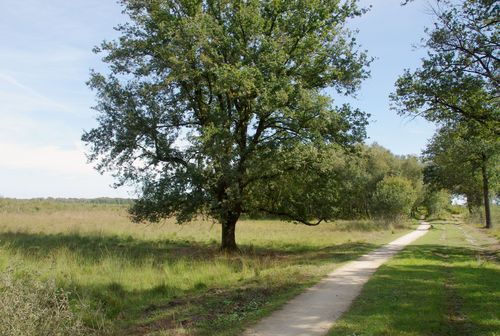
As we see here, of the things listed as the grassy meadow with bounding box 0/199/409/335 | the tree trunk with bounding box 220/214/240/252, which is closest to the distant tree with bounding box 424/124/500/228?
the grassy meadow with bounding box 0/199/409/335

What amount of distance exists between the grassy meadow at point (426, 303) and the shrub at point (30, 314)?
457 cm

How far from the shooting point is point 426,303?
9664mm

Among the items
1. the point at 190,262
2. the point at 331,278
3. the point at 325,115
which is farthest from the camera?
the point at 325,115

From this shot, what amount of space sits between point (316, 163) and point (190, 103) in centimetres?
693

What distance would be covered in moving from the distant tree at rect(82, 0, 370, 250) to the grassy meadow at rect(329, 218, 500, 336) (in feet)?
23.8

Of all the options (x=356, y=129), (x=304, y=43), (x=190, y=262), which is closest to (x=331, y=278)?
(x=190, y=262)

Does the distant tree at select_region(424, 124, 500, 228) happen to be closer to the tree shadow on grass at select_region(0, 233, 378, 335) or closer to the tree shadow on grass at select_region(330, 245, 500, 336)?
the tree shadow on grass at select_region(330, 245, 500, 336)

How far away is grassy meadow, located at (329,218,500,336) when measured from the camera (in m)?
7.70

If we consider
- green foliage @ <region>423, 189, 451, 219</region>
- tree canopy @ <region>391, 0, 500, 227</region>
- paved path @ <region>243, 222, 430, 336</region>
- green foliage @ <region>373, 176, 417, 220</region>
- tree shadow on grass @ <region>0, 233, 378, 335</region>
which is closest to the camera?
paved path @ <region>243, 222, 430, 336</region>

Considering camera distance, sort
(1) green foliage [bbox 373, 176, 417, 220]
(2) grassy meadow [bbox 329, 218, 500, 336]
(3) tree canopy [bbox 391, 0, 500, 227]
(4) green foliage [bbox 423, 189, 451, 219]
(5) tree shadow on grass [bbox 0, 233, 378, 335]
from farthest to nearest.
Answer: (4) green foliage [bbox 423, 189, 451, 219], (1) green foliage [bbox 373, 176, 417, 220], (3) tree canopy [bbox 391, 0, 500, 227], (5) tree shadow on grass [bbox 0, 233, 378, 335], (2) grassy meadow [bbox 329, 218, 500, 336]

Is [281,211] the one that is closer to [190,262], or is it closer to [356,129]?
[356,129]

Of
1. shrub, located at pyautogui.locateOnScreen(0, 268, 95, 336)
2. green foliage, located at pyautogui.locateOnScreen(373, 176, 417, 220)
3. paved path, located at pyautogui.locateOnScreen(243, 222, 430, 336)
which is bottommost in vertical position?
paved path, located at pyautogui.locateOnScreen(243, 222, 430, 336)

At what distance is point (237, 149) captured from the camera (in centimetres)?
1972

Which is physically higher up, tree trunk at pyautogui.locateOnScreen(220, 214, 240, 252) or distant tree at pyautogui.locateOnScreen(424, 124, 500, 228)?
distant tree at pyautogui.locateOnScreen(424, 124, 500, 228)
